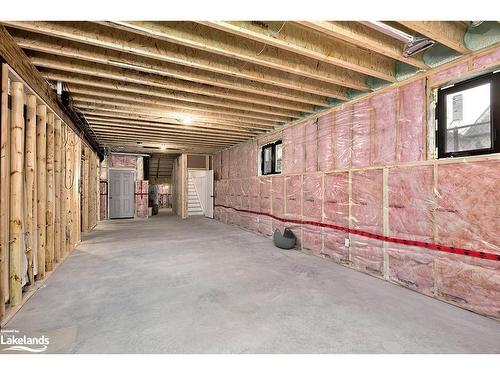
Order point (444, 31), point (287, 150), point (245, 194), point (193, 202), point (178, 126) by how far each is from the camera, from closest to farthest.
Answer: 1. point (444, 31)
2. point (287, 150)
3. point (178, 126)
4. point (245, 194)
5. point (193, 202)

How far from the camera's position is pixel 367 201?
11.4 feet

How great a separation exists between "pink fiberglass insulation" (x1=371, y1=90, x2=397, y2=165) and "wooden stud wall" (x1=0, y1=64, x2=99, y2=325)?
171 inches

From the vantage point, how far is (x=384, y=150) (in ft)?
10.9

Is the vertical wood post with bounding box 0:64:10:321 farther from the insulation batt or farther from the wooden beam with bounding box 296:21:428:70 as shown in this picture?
the insulation batt

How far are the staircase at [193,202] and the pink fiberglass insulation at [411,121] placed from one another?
937 centimetres

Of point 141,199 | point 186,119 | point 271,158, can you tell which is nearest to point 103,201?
point 141,199

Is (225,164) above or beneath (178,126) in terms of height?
beneath

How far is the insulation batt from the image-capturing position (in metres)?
2.36

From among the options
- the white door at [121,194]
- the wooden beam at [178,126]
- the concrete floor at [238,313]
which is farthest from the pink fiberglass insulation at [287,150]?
the white door at [121,194]

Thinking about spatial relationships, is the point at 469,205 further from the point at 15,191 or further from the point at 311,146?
the point at 15,191

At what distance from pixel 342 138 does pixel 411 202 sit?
1.55 m
